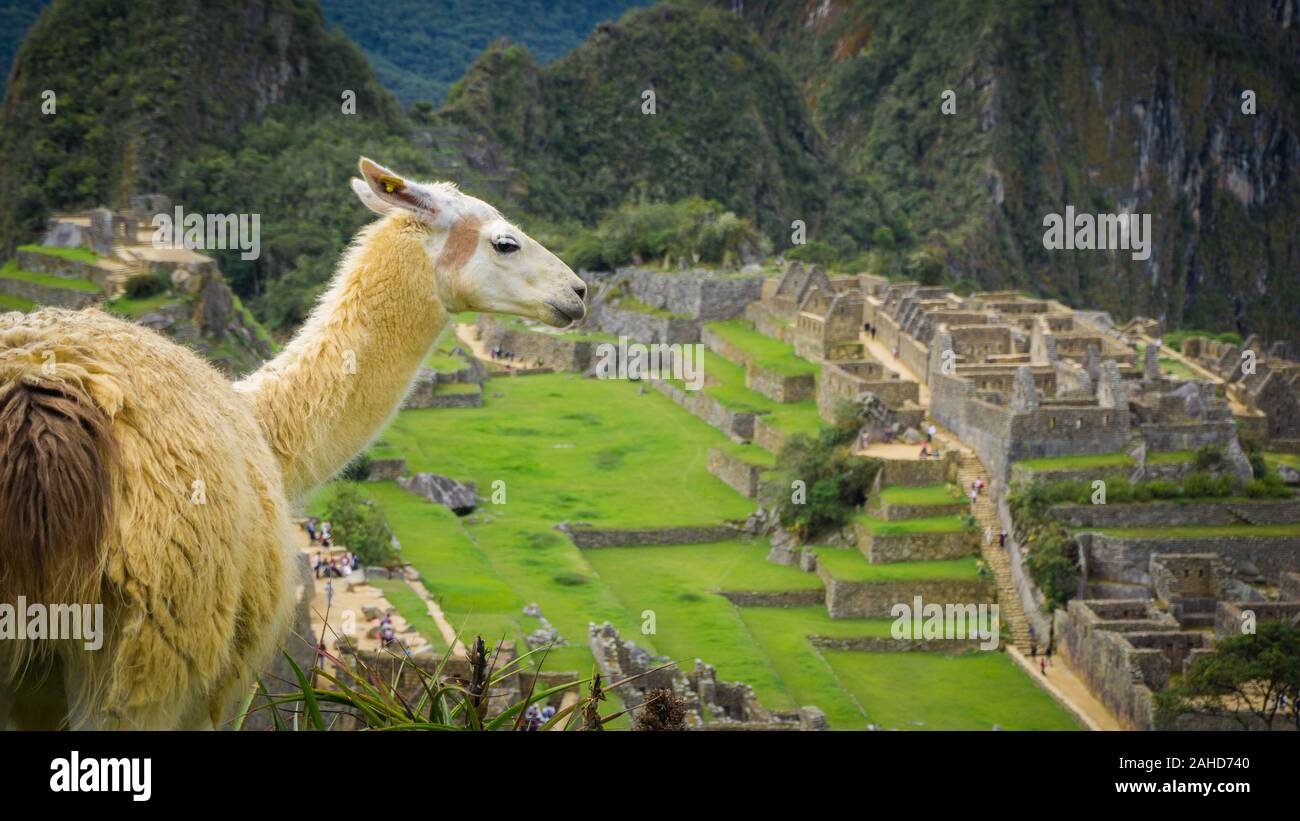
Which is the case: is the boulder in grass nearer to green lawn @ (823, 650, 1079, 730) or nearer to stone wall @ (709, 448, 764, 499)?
stone wall @ (709, 448, 764, 499)

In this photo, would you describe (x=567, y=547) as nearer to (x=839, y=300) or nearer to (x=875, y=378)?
(x=875, y=378)

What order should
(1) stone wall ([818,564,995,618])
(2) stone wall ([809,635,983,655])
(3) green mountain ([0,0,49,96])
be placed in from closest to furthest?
1. (2) stone wall ([809,635,983,655])
2. (1) stone wall ([818,564,995,618])
3. (3) green mountain ([0,0,49,96])

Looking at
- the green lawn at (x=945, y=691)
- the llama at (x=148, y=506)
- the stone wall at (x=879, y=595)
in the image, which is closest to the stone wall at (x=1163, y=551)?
the stone wall at (x=879, y=595)

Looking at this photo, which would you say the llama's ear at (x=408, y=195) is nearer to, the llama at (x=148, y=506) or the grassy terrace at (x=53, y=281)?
the llama at (x=148, y=506)

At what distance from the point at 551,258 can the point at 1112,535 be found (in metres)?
22.9

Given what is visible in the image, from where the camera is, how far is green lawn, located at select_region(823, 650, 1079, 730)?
21438 millimetres

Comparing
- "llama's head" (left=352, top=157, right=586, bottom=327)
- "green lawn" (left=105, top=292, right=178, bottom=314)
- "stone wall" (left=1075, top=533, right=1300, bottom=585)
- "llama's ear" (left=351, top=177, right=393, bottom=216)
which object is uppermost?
"green lawn" (left=105, top=292, right=178, bottom=314)

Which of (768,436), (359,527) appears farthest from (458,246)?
(768,436)

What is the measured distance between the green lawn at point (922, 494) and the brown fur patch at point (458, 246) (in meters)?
23.4

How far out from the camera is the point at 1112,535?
26.3 metres

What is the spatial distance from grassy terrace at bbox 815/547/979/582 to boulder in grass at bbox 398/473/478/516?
612cm

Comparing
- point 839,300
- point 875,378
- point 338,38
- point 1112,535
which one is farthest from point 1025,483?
point 338,38

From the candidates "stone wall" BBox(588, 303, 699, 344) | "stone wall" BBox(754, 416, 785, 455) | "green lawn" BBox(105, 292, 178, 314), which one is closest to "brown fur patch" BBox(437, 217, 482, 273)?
"green lawn" BBox(105, 292, 178, 314)

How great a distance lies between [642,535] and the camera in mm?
29250
